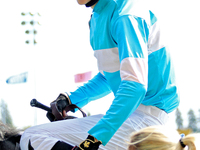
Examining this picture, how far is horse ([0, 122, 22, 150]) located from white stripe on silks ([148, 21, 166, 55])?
2.46ft

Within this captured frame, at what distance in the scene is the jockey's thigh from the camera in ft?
3.58

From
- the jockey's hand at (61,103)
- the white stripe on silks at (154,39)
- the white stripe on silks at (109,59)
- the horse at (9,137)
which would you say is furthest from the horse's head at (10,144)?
the white stripe on silks at (154,39)

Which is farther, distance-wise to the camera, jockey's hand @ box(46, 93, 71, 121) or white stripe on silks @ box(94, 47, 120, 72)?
jockey's hand @ box(46, 93, 71, 121)

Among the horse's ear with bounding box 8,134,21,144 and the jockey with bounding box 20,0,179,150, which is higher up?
the jockey with bounding box 20,0,179,150

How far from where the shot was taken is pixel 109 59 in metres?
1.23

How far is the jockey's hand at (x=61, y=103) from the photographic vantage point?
4.75 feet

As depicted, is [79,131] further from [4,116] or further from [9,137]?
[4,116]

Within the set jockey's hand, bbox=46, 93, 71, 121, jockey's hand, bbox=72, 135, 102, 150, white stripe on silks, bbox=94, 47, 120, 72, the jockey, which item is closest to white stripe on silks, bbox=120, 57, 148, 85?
the jockey

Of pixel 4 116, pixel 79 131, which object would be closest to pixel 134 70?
pixel 79 131

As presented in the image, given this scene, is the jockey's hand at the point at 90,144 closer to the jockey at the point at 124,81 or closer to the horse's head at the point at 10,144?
the jockey at the point at 124,81

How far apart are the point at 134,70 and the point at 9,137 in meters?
0.67

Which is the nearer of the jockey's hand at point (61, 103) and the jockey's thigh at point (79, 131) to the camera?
the jockey's thigh at point (79, 131)

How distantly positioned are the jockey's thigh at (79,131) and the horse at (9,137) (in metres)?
0.06

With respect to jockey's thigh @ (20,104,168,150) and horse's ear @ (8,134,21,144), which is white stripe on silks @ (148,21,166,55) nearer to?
jockey's thigh @ (20,104,168,150)
